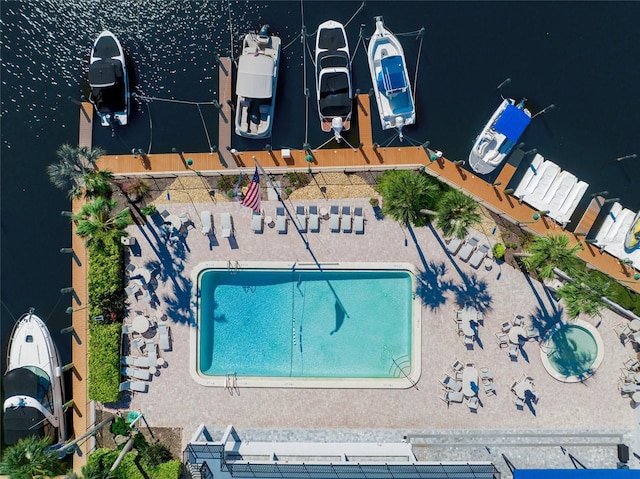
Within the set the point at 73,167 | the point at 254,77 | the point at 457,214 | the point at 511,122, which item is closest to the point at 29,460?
the point at 73,167

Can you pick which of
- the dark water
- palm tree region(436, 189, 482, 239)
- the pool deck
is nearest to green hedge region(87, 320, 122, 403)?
the pool deck

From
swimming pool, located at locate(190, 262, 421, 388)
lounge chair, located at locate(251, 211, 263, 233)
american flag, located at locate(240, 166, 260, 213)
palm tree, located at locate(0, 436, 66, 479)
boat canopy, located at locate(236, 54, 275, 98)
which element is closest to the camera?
palm tree, located at locate(0, 436, 66, 479)

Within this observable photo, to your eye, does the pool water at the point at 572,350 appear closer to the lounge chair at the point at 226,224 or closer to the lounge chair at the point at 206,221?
the lounge chair at the point at 226,224

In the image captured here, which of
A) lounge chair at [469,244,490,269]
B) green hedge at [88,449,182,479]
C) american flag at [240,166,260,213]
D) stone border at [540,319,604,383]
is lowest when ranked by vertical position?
green hedge at [88,449,182,479]

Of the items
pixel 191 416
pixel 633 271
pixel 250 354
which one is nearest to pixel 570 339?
pixel 633 271

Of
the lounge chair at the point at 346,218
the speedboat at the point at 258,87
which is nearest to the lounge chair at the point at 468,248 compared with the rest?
the lounge chair at the point at 346,218

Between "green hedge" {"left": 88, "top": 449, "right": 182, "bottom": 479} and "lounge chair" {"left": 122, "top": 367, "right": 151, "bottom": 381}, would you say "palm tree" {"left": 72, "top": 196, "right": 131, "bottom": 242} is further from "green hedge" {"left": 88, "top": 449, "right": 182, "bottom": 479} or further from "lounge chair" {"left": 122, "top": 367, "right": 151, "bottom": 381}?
"green hedge" {"left": 88, "top": 449, "right": 182, "bottom": 479}

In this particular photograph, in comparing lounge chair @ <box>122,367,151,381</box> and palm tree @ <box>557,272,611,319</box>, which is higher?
palm tree @ <box>557,272,611,319</box>

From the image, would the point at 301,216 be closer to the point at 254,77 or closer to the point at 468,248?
the point at 254,77
